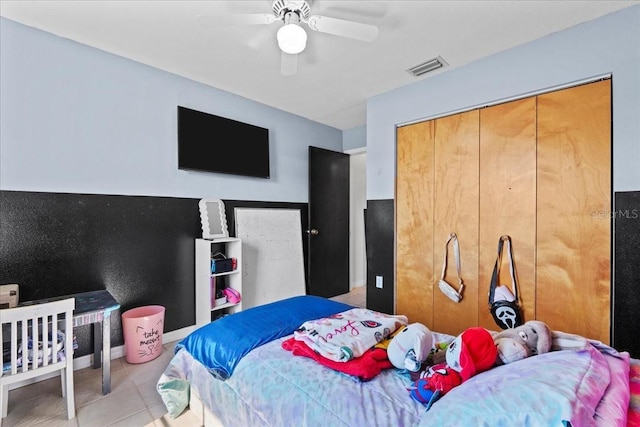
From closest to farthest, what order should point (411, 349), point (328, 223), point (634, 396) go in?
point (634, 396) < point (411, 349) < point (328, 223)

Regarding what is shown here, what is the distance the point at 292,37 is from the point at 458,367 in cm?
177

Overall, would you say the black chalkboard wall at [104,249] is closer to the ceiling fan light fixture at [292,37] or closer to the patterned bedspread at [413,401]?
the patterned bedspread at [413,401]

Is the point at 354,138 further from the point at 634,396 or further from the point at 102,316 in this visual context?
the point at 634,396

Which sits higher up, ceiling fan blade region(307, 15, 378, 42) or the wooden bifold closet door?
ceiling fan blade region(307, 15, 378, 42)

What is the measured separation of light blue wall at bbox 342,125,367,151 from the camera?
422 centimetres

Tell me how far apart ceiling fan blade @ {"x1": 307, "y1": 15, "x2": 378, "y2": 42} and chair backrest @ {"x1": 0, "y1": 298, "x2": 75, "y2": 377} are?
7.11ft

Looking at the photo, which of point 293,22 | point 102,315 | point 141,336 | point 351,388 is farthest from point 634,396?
point 141,336

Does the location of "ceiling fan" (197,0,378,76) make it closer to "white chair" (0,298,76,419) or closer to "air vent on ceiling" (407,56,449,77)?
"air vent on ceiling" (407,56,449,77)

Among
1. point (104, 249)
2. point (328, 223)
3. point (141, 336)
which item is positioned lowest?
point (141, 336)

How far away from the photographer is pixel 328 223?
13.7ft

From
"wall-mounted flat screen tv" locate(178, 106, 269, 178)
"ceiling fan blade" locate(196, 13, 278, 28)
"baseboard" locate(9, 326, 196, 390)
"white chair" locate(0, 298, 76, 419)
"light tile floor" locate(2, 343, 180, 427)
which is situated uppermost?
"ceiling fan blade" locate(196, 13, 278, 28)

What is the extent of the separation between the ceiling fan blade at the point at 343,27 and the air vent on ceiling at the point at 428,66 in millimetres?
1016

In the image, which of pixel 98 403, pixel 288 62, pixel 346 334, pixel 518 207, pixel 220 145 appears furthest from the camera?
pixel 220 145

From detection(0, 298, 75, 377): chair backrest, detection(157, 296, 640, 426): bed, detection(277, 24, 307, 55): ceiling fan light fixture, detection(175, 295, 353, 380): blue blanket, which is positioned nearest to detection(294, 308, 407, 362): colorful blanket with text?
detection(157, 296, 640, 426): bed
